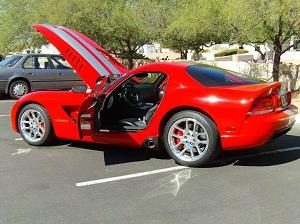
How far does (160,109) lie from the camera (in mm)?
6160

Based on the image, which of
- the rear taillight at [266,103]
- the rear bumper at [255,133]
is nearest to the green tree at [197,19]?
the rear taillight at [266,103]

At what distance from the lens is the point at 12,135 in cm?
849

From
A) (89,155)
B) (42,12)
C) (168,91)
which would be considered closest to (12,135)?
(89,155)

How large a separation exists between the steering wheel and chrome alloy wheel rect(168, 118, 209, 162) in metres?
1.27

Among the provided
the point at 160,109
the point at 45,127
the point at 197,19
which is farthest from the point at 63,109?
the point at 197,19

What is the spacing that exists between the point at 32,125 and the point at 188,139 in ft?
8.77

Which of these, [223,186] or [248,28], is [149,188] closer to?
[223,186]

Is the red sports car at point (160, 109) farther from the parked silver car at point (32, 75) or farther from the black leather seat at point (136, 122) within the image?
the parked silver car at point (32, 75)

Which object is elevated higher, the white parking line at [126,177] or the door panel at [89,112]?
the door panel at [89,112]

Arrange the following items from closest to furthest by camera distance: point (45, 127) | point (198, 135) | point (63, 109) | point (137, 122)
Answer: point (198, 135), point (137, 122), point (63, 109), point (45, 127)

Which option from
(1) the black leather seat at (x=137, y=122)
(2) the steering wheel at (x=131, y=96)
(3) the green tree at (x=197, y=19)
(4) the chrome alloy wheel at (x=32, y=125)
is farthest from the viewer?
(3) the green tree at (x=197, y=19)

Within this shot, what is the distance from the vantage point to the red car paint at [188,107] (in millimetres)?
5660

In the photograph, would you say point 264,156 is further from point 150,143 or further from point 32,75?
point 32,75

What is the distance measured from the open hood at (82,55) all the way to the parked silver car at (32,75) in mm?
6752
